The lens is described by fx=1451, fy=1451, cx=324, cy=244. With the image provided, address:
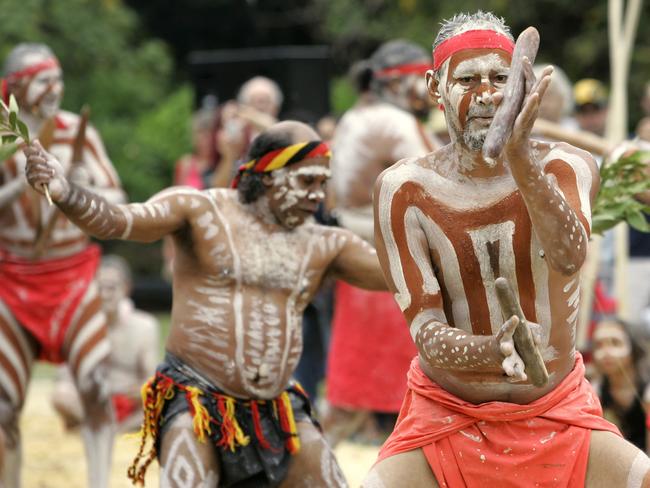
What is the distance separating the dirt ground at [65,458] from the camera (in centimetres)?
777

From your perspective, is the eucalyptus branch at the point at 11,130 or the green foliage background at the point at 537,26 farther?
the green foliage background at the point at 537,26

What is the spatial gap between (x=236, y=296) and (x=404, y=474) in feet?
4.23

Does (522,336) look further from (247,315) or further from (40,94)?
(40,94)

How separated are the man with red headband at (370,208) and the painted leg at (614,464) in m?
3.18

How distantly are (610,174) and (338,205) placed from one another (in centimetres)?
251

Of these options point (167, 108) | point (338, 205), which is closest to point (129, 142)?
point (167, 108)

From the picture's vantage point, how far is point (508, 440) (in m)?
3.88

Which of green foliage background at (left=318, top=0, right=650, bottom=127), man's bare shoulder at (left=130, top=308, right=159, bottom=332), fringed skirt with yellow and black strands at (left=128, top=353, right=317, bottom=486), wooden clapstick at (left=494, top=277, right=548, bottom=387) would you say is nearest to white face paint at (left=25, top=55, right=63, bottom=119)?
fringed skirt with yellow and black strands at (left=128, top=353, right=317, bottom=486)

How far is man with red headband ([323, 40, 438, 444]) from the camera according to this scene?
7043 millimetres

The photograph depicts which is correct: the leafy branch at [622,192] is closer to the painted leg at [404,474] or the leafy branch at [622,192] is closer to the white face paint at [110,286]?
the painted leg at [404,474]

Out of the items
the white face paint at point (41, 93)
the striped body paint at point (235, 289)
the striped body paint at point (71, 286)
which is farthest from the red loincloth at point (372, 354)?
the striped body paint at point (235, 289)

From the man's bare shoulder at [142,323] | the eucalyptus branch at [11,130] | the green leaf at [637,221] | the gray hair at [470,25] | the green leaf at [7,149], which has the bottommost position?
the man's bare shoulder at [142,323]

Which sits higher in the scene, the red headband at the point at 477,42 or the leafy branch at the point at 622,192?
the red headband at the point at 477,42

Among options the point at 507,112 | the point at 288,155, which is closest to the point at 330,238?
the point at 288,155
